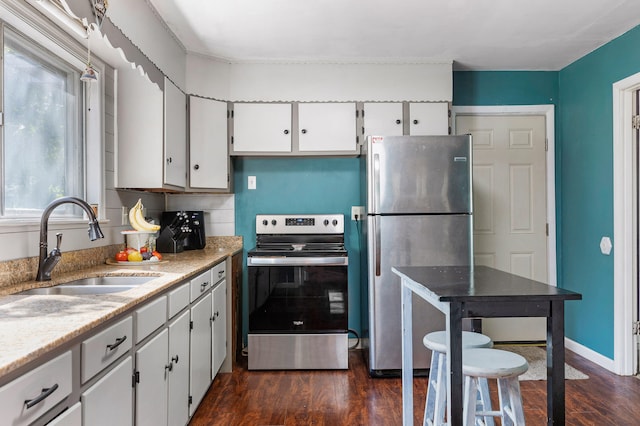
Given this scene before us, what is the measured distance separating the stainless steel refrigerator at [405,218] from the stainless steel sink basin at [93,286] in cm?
→ 156

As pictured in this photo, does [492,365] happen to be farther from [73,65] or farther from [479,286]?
[73,65]

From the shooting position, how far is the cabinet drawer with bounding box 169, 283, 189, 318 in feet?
6.40

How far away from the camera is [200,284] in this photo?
2.42 metres

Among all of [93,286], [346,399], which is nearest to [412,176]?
[346,399]

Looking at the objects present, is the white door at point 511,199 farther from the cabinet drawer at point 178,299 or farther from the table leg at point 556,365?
the cabinet drawer at point 178,299

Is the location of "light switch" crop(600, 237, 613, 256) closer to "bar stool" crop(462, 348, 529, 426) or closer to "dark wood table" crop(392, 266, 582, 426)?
"bar stool" crop(462, 348, 529, 426)

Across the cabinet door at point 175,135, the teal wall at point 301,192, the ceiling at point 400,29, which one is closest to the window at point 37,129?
the cabinet door at point 175,135

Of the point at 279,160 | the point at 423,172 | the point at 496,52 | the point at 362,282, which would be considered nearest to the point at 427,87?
the point at 496,52

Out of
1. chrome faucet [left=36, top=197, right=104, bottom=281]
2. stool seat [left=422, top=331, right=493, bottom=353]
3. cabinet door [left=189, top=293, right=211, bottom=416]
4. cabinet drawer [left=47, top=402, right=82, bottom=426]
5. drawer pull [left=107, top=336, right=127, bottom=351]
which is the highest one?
chrome faucet [left=36, top=197, right=104, bottom=281]

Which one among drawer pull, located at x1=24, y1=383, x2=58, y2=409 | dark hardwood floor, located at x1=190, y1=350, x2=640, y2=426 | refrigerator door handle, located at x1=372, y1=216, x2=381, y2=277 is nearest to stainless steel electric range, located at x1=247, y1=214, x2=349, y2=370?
dark hardwood floor, located at x1=190, y1=350, x2=640, y2=426

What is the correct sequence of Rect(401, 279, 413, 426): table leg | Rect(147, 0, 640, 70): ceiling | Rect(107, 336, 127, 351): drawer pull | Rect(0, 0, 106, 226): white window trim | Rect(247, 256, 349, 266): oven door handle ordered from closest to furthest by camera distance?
Rect(107, 336, 127, 351): drawer pull
Rect(0, 0, 106, 226): white window trim
Rect(401, 279, 413, 426): table leg
Rect(147, 0, 640, 70): ceiling
Rect(247, 256, 349, 266): oven door handle

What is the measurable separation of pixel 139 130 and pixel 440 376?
226 centimetres

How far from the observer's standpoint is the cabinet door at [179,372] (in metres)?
1.96

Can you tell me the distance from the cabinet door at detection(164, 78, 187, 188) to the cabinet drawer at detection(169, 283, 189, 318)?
0.97 meters
